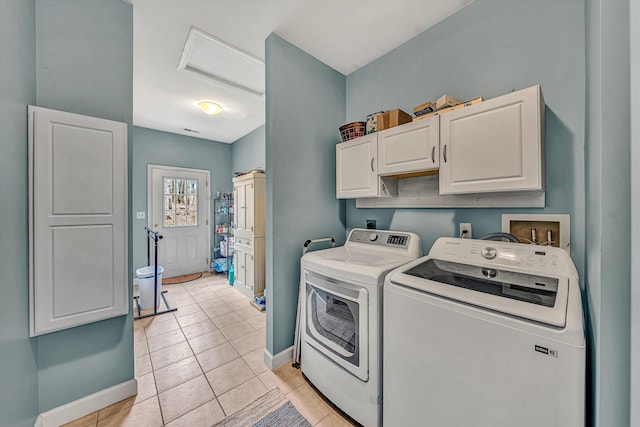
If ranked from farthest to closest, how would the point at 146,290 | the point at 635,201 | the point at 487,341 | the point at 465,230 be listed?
the point at 146,290
the point at 465,230
the point at 487,341
the point at 635,201

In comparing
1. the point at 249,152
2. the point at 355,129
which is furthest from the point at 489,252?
the point at 249,152

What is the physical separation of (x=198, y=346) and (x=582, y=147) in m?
3.22

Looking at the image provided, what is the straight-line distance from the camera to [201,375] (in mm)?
1865

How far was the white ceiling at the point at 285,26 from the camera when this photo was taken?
171 centimetres

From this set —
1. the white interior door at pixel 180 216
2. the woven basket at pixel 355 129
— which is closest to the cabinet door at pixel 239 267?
the white interior door at pixel 180 216

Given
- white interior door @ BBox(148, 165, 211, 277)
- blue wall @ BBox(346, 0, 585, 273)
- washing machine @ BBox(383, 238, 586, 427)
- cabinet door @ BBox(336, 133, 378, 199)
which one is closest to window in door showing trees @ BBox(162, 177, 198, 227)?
white interior door @ BBox(148, 165, 211, 277)

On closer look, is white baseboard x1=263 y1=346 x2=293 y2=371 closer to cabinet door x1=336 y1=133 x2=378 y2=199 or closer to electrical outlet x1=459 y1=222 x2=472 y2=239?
cabinet door x1=336 y1=133 x2=378 y2=199

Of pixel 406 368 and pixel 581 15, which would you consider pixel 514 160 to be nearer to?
pixel 581 15

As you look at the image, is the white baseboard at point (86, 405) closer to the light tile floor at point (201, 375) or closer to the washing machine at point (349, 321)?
the light tile floor at point (201, 375)

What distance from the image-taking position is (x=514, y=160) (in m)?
1.26

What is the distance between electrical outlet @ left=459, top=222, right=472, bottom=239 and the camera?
1633mm

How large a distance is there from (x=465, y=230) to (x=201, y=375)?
2294mm

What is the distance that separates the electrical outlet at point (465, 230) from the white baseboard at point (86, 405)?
2533 mm

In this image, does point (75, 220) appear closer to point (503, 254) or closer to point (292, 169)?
point (292, 169)
